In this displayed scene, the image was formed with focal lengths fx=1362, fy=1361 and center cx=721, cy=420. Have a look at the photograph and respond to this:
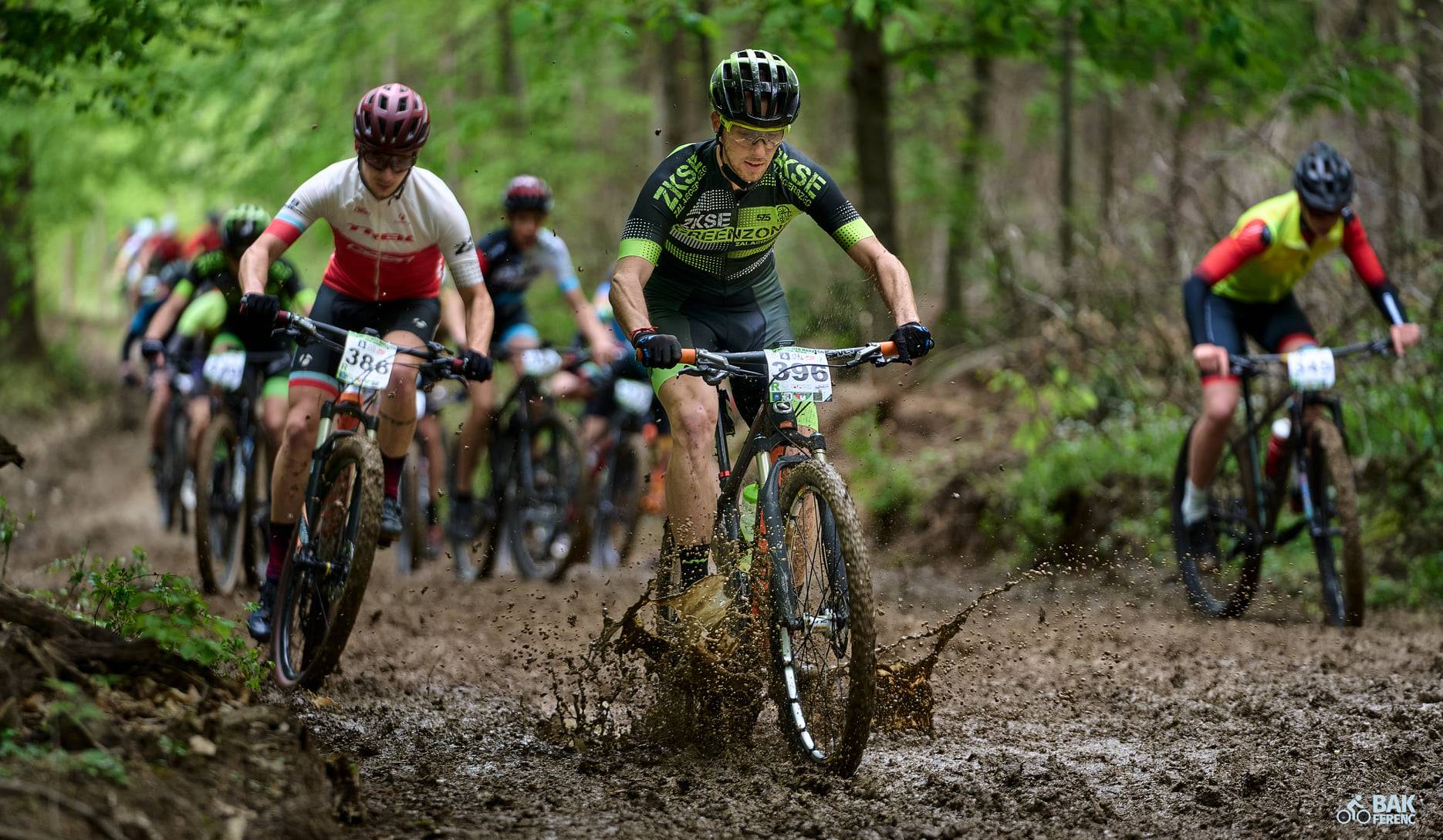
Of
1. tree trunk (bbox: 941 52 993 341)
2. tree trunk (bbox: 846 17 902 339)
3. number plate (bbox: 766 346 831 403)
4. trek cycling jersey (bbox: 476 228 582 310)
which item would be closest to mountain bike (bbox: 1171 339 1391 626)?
number plate (bbox: 766 346 831 403)

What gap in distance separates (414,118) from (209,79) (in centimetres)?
1042

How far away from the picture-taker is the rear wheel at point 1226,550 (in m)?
7.37

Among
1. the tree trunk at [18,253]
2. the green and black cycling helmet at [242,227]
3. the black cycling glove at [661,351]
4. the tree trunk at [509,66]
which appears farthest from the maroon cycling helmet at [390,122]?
the tree trunk at [509,66]

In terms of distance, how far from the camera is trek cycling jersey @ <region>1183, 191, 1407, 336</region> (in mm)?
7164

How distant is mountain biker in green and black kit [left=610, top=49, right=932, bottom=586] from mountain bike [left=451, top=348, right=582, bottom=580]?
4127 millimetres

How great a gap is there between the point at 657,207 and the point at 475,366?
1.03 m

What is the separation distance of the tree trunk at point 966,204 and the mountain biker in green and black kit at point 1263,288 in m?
6.38

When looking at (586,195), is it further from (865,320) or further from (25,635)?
(25,635)

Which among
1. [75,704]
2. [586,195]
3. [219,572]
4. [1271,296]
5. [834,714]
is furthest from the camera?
[586,195]

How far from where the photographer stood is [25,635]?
3482 mm

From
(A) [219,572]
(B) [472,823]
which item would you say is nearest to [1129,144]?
(A) [219,572]

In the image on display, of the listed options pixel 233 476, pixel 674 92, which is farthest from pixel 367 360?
pixel 674 92

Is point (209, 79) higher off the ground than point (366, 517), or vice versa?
point (209, 79)

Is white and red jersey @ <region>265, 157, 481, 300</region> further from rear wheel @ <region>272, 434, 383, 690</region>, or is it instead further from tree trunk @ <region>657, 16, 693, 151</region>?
tree trunk @ <region>657, 16, 693, 151</region>
